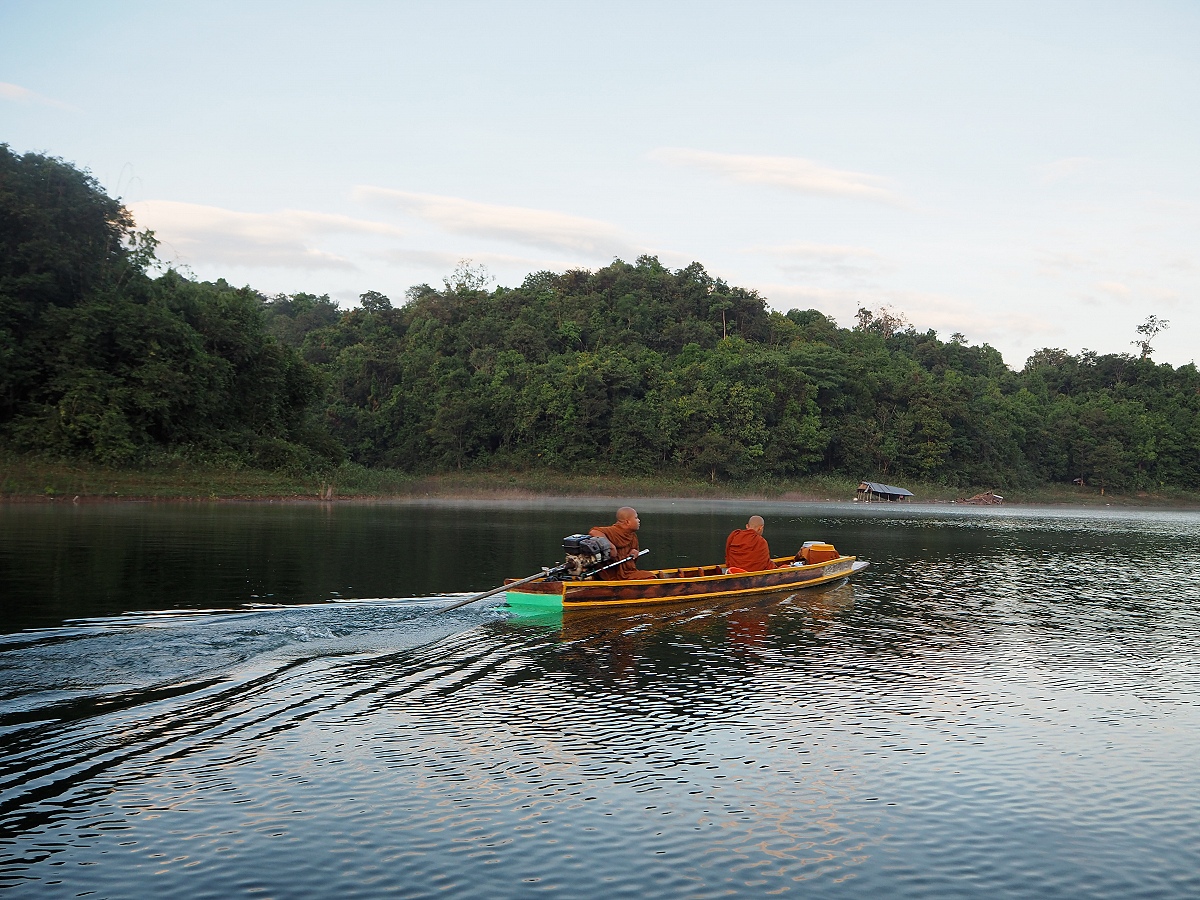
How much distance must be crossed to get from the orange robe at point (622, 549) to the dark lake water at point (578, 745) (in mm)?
777

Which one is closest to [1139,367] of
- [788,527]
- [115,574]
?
[788,527]

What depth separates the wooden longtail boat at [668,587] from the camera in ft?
55.9

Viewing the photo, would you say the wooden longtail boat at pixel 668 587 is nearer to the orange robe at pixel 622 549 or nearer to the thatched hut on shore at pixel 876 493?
the orange robe at pixel 622 549

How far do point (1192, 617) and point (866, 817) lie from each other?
14.6 meters

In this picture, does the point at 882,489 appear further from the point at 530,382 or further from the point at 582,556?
the point at 582,556

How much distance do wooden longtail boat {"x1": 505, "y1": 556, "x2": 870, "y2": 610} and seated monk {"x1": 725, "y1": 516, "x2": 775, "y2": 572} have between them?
0.24 m

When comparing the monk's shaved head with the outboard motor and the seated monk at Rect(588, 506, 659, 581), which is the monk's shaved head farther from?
the outboard motor

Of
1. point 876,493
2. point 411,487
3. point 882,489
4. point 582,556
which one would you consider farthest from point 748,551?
point 876,493

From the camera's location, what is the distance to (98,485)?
150ft

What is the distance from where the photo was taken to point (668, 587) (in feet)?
59.5

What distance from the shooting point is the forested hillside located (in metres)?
49.9

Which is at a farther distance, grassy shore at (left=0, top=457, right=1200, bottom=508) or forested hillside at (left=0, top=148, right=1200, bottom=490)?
forested hillside at (left=0, top=148, right=1200, bottom=490)

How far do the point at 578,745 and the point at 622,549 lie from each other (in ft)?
29.9

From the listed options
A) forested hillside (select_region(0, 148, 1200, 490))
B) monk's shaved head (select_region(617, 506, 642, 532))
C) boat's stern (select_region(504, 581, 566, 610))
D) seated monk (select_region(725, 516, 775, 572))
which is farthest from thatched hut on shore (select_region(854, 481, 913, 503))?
boat's stern (select_region(504, 581, 566, 610))
